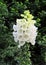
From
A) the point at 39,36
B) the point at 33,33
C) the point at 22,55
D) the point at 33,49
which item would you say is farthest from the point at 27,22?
the point at 33,49

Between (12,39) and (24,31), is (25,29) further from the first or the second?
(12,39)

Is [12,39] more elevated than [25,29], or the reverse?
[25,29]

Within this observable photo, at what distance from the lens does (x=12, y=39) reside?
13.2 feet

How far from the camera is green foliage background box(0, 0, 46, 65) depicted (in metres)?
3.76

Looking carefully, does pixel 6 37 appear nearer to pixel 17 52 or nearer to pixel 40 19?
pixel 17 52

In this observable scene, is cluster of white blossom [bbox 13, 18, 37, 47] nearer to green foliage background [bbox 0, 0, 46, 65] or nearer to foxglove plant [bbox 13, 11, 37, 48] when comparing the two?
foxglove plant [bbox 13, 11, 37, 48]

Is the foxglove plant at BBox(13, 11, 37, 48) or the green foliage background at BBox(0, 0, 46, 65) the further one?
the green foliage background at BBox(0, 0, 46, 65)

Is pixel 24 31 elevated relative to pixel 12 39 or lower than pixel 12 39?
elevated

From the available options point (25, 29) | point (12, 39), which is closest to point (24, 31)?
point (25, 29)

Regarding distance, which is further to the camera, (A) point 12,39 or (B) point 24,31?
(A) point 12,39

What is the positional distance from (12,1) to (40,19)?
25.1 inches

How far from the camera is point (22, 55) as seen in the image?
3645 millimetres

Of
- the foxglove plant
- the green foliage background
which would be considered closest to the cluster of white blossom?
the foxglove plant

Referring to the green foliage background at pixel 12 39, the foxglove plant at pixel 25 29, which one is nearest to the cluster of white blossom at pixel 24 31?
the foxglove plant at pixel 25 29
